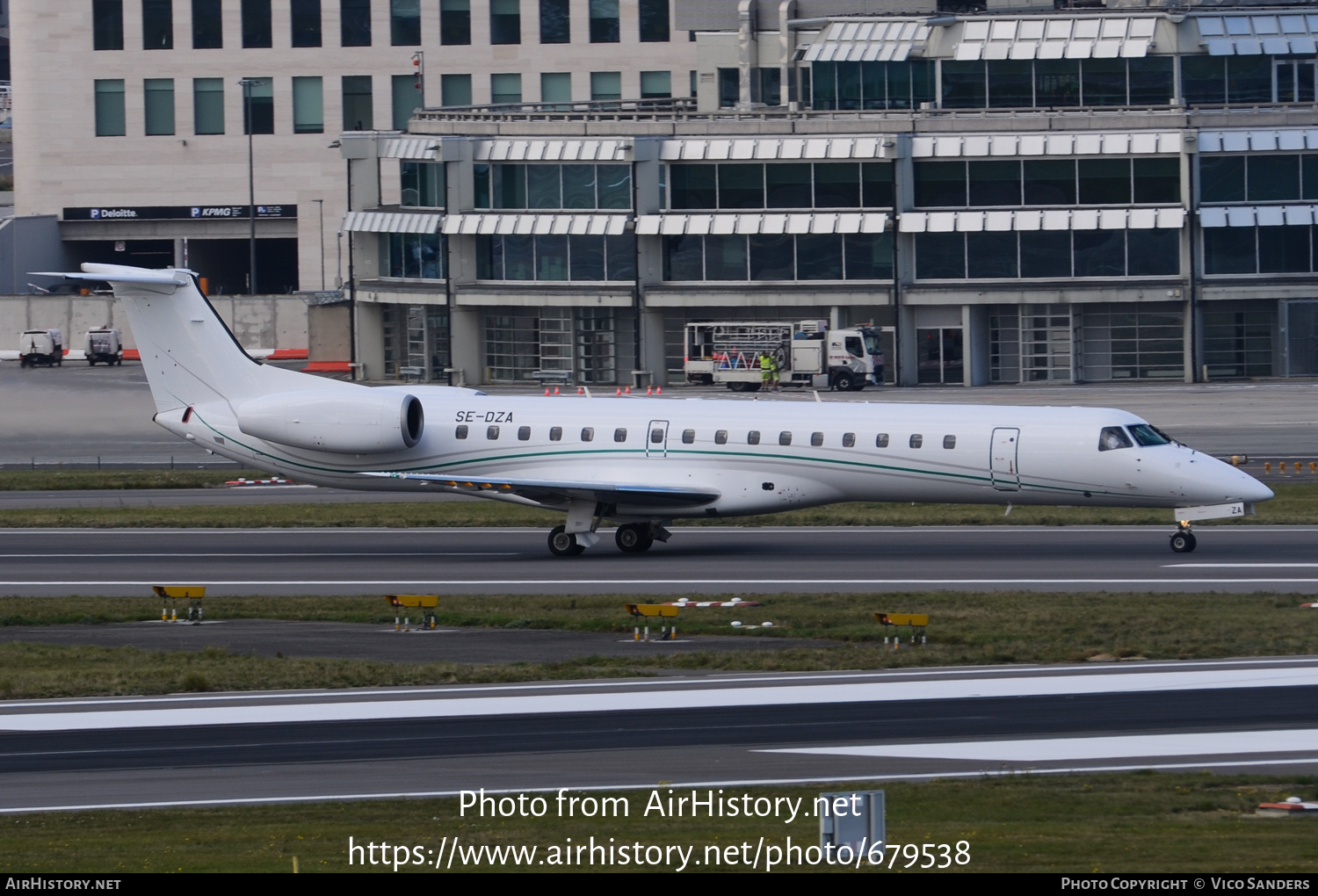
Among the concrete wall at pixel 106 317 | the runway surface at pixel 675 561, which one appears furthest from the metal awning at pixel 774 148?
the runway surface at pixel 675 561

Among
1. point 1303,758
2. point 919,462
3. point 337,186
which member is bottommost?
point 1303,758

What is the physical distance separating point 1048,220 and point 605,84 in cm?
3555

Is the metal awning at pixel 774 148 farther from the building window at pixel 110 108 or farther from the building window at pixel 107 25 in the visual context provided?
the building window at pixel 110 108

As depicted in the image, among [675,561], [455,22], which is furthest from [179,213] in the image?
[675,561]

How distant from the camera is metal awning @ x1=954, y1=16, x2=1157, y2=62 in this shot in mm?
68812

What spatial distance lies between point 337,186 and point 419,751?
82.6m

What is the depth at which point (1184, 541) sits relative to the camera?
32500 millimetres

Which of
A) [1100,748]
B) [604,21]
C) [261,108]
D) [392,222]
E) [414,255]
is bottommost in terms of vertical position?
[1100,748]

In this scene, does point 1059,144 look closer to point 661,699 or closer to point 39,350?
Result: point 39,350

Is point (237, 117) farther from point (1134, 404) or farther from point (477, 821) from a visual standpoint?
point (477, 821)

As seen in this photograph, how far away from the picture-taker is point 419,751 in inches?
724

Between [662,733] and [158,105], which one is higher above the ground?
[158,105]

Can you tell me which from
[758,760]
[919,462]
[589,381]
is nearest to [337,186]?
[589,381]

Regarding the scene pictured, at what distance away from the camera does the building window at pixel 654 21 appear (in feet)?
309
